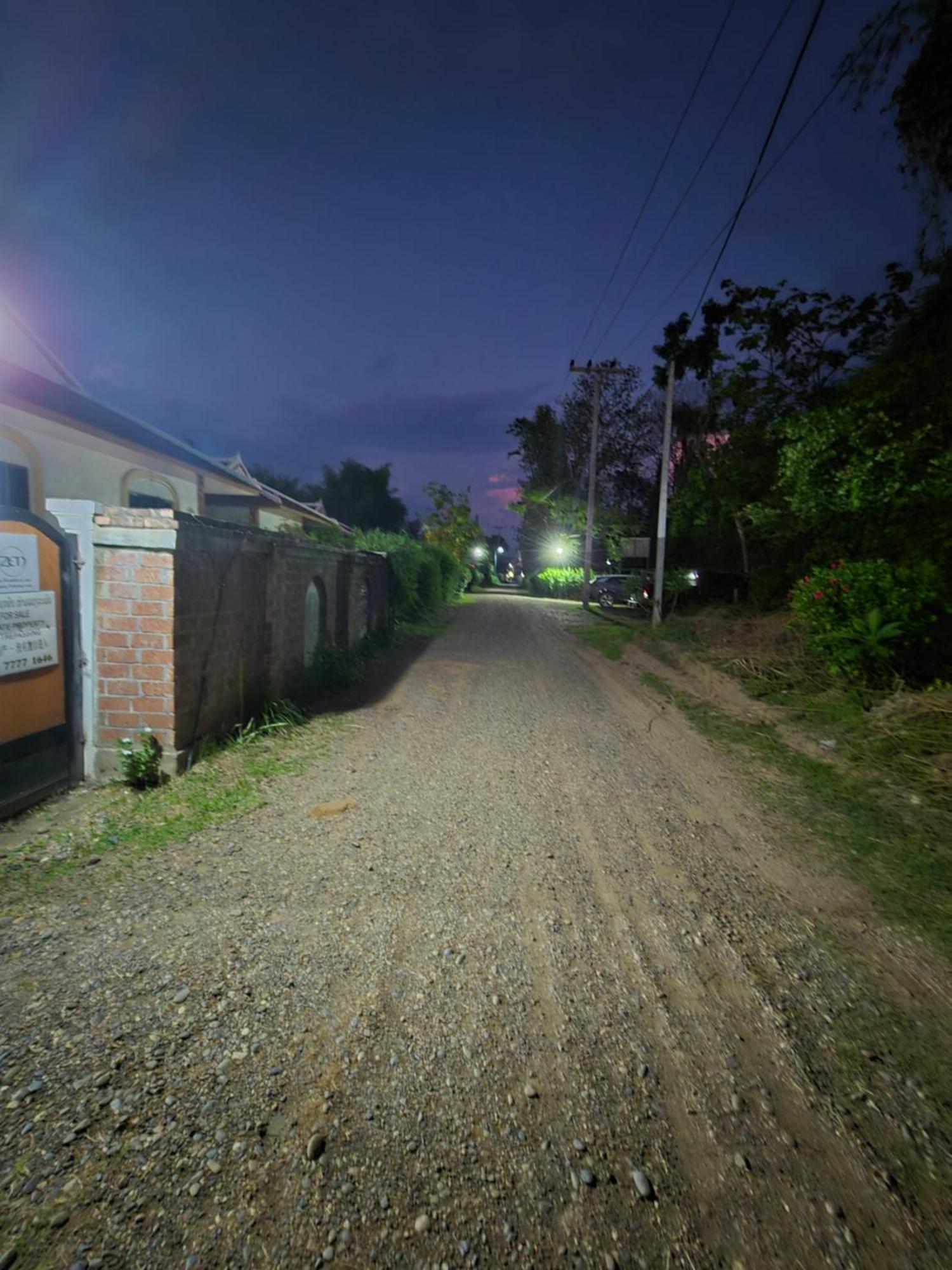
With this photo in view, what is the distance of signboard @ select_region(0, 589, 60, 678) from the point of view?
3213mm

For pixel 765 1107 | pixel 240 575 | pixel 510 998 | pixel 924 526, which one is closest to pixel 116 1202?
pixel 510 998

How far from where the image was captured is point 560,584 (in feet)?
107

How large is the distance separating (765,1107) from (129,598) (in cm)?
431

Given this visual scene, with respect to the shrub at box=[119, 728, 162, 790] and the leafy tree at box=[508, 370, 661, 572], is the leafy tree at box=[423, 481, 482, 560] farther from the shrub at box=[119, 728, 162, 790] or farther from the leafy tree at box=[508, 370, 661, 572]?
the shrub at box=[119, 728, 162, 790]

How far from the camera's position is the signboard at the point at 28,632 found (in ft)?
10.5

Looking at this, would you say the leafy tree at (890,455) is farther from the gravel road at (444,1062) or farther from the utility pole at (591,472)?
the utility pole at (591,472)

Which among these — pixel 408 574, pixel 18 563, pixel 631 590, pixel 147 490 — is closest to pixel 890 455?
pixel 408 574

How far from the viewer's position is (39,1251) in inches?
51.1

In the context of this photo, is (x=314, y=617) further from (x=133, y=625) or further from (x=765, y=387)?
(x=765, y=387)

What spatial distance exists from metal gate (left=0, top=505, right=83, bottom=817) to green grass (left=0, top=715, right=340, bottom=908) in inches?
14.4

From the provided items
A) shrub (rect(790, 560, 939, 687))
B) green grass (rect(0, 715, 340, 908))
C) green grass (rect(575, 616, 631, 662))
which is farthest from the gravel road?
green grass (rect(575, 616, 631, 662))

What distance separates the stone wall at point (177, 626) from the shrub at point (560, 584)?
26596 mm

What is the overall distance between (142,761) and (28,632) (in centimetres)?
110

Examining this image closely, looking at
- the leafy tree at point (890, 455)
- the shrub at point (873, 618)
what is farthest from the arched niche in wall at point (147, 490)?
the leafy tree at point (890, 455)
